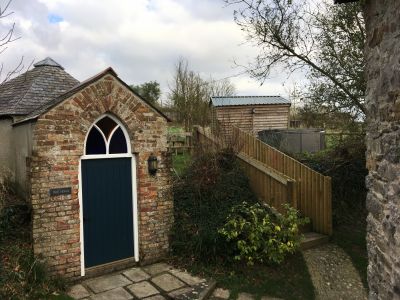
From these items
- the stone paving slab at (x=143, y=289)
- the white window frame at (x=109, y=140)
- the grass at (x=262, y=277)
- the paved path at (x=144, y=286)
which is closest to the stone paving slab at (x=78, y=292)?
the paved path at (x=144, y=286)

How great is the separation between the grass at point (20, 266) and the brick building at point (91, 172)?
0.25 metres

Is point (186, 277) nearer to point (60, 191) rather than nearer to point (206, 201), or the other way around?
point (206, 201)

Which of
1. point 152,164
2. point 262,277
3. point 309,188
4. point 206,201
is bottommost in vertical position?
point 262,277

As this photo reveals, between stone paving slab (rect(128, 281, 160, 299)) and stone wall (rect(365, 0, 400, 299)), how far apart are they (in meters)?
3.79

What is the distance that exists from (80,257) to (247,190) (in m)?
4.73

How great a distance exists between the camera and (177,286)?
6609mm

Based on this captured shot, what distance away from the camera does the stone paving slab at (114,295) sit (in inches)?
240

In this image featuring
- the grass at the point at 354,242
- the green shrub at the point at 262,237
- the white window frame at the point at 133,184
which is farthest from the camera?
the grass at the point at 354,242

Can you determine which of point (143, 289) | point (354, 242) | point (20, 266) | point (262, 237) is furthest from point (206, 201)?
point (20, 266)

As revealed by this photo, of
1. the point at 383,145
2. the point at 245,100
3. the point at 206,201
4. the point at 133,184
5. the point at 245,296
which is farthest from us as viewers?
the point at 245,100

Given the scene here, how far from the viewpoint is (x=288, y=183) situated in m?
8.66

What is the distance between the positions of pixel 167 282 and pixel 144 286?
457 millimetres

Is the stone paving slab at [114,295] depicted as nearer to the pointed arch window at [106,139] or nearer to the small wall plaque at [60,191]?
the small wall plaque at [60,191]

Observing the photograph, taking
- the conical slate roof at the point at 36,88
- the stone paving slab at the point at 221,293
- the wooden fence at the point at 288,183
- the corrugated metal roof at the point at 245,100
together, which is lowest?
the stone paving slab at the point at 221,293
